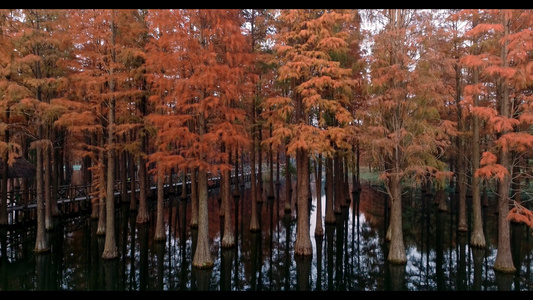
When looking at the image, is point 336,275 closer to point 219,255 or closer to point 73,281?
point 219,255

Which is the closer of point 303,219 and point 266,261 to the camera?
point 266,261

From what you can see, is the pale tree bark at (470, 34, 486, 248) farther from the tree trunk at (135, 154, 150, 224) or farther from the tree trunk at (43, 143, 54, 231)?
the tree trunk at (43, 143, 54, 231)

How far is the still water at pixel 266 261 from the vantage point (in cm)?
1062

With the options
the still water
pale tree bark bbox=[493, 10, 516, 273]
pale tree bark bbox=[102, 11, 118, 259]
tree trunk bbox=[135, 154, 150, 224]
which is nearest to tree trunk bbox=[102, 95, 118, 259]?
pale tree bark bbox=[102, 11, 118, 259]

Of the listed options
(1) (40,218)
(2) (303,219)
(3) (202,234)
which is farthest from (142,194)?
(2) (303,219)

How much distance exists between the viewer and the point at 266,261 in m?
13.1

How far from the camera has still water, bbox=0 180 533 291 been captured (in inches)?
418

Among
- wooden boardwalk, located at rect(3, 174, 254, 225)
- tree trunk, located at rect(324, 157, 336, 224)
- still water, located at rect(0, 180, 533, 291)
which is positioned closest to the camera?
still water, located at rect(0, 180, 533, 291)

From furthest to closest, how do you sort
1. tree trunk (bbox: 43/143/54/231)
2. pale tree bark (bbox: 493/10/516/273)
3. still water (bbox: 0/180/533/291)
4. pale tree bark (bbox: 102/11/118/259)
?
tree trunk (bbox: 43/143/54/231) < pale tree bark (bbox: 102/11/118/259) < pale tree bark (bbox: 493/10/516/273) < still water (bbox: 0/180/533/291)

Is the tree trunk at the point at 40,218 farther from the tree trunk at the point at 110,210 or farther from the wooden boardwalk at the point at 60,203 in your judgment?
the wooden boardwalk at the point at 60,203

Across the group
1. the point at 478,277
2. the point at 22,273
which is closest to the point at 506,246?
the point at 478,277

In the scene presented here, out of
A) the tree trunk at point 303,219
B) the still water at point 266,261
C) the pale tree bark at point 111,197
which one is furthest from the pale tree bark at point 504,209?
the pale tree bark at point 111,197

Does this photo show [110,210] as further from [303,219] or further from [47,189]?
[303,219]

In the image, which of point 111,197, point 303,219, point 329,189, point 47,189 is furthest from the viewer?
point 329,189
